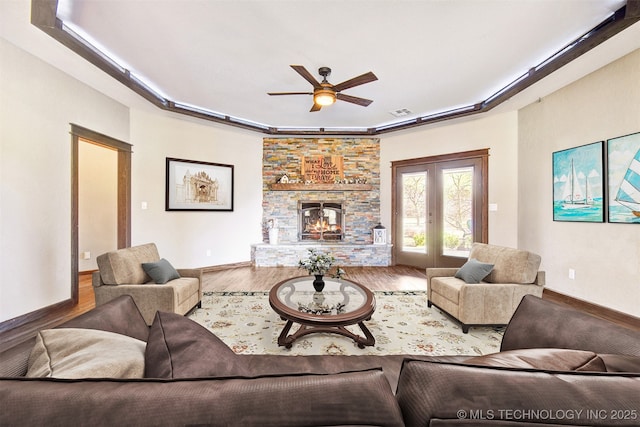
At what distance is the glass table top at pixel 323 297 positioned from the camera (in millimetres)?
2213

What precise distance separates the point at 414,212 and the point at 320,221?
1.99m

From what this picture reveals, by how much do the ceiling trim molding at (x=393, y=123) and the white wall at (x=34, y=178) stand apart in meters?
0.62

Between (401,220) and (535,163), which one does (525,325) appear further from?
(401,220)

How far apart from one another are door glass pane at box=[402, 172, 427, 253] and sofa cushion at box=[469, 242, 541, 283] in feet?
7.09

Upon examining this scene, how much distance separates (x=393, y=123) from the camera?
4.96m

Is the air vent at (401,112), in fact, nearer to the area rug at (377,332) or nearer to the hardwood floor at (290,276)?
the hardwood floor at (290,276)

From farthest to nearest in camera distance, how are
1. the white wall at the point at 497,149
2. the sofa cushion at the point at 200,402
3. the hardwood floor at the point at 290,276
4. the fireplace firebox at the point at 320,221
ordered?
the fireplace firebox at the point at 320,221, the white wall at the point at 497,149, the hardwood floor at the point at 290,276, the sofa cushion at the point at 200,402

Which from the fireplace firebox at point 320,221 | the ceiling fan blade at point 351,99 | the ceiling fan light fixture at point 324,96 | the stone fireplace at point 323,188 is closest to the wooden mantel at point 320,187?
the stone fireplace at point 323,188

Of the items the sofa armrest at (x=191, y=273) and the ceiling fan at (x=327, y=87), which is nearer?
the ceiling fan at (x=327, y=87)

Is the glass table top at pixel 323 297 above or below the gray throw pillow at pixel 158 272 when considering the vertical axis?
below

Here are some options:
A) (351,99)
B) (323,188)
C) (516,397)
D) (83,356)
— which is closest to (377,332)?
(516,397)

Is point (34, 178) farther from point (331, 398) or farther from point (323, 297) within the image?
point (331, 398)

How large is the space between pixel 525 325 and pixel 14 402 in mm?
1796

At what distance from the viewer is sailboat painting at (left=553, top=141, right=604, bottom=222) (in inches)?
116
